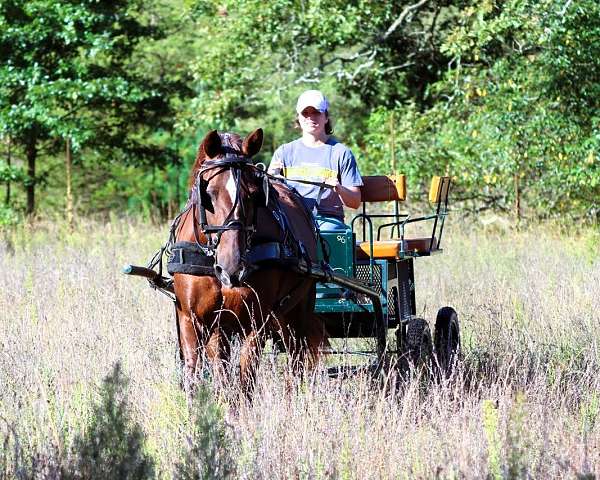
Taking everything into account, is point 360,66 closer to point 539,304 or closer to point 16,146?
point 16,146

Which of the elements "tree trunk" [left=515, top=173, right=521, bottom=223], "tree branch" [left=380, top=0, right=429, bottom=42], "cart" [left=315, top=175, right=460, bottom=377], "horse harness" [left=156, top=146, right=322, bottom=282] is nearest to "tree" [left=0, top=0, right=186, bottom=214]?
"tree branch" [left=380, top=0, right=429, bottom=42]

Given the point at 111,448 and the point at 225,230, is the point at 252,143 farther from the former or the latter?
the point at 111,448

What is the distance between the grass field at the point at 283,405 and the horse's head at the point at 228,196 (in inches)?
26.1

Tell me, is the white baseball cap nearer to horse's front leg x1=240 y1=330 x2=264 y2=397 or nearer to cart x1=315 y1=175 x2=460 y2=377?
cart x1=315 y1=175 x2=460 y2=377

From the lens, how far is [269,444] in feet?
17.2

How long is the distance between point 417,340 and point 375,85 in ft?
46.8

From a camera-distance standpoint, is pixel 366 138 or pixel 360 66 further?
pixel 360 66

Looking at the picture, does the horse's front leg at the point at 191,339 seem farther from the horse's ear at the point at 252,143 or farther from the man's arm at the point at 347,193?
the man's arm at the point at 347,193

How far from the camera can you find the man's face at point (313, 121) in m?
7.82

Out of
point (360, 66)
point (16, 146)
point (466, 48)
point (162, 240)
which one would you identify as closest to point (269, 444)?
point (162, 240)

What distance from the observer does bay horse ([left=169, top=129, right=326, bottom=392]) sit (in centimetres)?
611

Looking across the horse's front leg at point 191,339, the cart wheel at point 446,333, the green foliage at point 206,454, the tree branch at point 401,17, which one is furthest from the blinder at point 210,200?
the tree branch at point 401,17

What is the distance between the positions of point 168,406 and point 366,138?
528 inches

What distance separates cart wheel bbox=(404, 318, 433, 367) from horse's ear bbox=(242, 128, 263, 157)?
2107 millimetres
